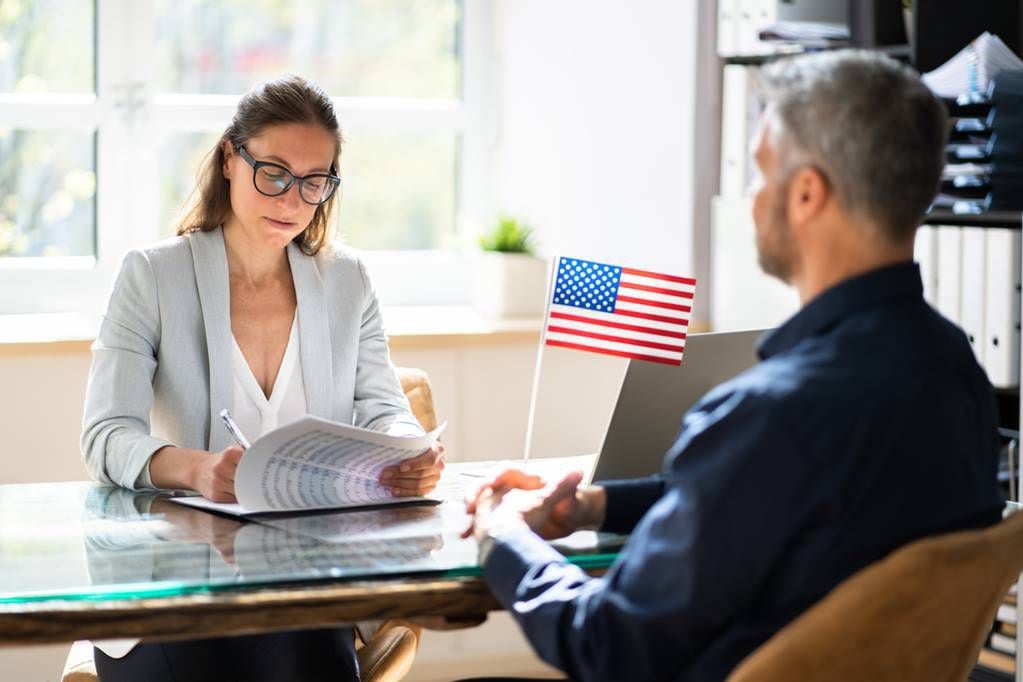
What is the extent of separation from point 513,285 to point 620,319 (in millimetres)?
1677

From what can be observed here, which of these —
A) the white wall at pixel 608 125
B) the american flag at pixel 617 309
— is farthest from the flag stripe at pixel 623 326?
the white wall at pixel 608 125

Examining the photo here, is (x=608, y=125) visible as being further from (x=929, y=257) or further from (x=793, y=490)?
(x=793, y=490)

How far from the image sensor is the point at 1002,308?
103 inches

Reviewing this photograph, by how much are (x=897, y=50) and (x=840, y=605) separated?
1.99 metres

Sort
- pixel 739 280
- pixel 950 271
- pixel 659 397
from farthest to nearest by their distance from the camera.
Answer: pixel 739 280 < pixel 950 271 < pixel 659 397

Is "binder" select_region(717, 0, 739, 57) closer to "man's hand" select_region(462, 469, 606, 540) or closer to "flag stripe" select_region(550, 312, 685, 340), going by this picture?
"flag stripe" select_region(550, 312, 685, 340)

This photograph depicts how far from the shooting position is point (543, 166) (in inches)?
154

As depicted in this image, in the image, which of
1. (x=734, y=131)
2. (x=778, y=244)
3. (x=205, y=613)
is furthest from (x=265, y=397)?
(x=734, y=131)

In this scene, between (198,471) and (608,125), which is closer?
(198,471)

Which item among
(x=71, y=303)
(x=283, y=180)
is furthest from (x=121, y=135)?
(x=283, y=180)

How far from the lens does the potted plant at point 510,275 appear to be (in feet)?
12.3

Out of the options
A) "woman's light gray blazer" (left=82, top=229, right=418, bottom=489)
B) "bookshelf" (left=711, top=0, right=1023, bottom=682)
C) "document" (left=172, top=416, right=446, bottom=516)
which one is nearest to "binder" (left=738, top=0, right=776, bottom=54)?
"bookshelf" (left=711, top=0, right=1023, bottom=682)

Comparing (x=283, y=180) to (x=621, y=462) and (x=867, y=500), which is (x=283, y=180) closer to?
(x=621, y=462)

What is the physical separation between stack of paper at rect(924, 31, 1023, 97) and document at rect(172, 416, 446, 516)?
56.8 inches
